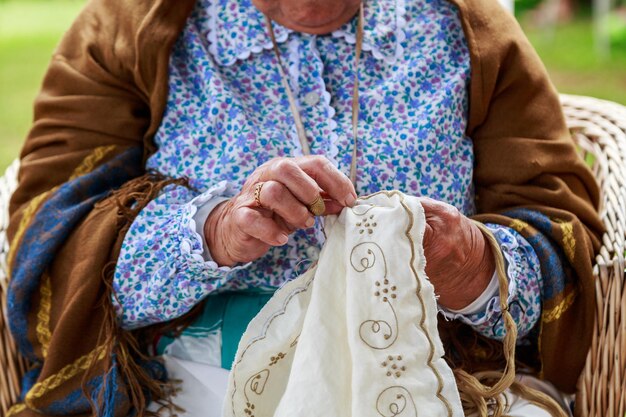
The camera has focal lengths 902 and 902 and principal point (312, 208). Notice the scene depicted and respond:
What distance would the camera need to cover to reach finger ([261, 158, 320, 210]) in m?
1.30

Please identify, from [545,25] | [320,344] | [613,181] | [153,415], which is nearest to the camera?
[320,344]

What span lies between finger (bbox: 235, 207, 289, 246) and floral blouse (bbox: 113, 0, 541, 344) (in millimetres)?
180

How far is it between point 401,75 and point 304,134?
209mm

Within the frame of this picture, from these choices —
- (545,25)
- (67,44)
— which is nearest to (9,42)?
(545,25)

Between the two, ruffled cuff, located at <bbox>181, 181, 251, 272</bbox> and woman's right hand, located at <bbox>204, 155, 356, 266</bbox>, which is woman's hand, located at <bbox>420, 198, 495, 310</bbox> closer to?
woman's right hand, located at <bbox>204, 155, 356, 266</bbox>

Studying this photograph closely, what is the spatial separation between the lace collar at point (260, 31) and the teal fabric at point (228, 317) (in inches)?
17.3

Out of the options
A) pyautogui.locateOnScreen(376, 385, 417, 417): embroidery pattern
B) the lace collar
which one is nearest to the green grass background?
the lace collar

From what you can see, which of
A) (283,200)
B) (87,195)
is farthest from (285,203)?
(87,195)

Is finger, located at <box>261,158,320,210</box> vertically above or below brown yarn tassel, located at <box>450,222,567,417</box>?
above

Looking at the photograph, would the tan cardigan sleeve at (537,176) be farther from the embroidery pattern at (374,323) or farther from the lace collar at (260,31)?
the embroidery pattern at (374,323)

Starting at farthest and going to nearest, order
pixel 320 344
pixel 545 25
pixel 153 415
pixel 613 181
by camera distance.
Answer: pixel 545 25 → pixel 613 181 → pixel 153 415 → pixel 320 344

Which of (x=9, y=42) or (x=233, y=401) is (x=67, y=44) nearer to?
(x=233, y=401)

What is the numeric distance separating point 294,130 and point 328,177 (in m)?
0.34

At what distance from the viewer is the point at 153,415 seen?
5.23 ft
